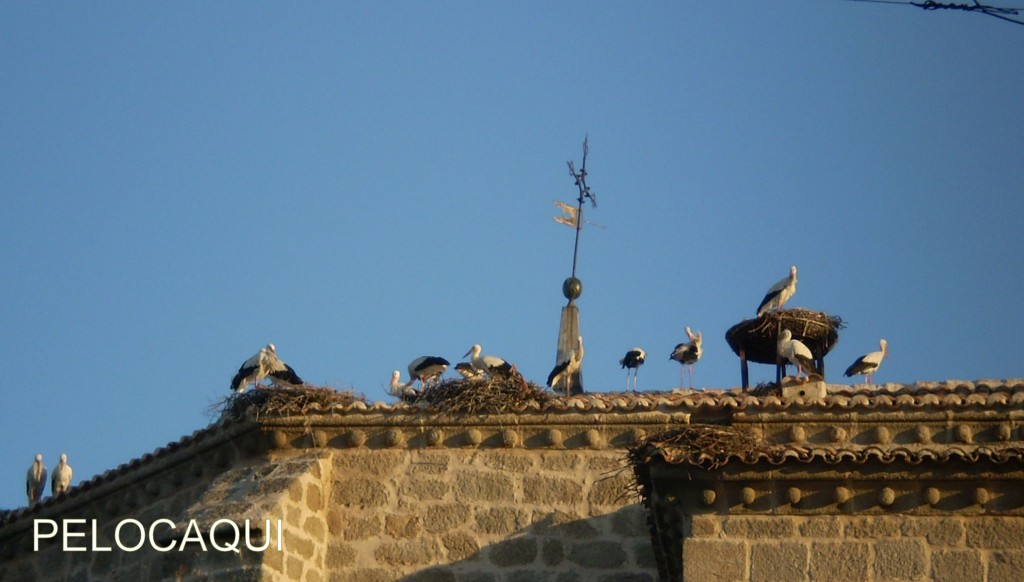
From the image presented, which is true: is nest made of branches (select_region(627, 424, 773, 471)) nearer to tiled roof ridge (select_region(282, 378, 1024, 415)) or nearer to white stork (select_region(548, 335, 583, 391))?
tiled roof ridge (select_region(282, 378, 1024, 415))

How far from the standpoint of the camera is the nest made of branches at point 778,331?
17.8 metres

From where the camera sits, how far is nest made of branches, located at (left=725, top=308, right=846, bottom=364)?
17750 millimetres

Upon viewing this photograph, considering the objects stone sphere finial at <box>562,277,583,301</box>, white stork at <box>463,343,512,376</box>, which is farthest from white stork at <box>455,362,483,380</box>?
stone sphere finial at <box>562,277,583,301</box>

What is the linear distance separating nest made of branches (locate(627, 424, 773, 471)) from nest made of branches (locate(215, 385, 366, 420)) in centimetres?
400

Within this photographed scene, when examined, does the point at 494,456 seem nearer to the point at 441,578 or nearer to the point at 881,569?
the point at 441,578

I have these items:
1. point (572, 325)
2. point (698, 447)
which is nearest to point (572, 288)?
point (572, 325)

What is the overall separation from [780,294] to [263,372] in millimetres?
5290

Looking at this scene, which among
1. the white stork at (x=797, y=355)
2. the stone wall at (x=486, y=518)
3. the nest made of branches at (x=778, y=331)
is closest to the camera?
the stone wall at (x=486, y=518)

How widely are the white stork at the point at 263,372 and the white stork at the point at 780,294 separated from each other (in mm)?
4834

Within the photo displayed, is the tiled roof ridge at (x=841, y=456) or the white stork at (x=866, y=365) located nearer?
the tiled roof ridge at (x=841, y=456)

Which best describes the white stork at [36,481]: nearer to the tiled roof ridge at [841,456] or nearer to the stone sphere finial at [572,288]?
the stone sphere finial at [572,288]

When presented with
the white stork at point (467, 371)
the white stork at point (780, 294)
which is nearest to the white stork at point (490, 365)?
the white stork at point (467, 371)

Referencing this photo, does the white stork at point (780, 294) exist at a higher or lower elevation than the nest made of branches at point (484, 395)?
higher

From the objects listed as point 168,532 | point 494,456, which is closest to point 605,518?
point 494,456
